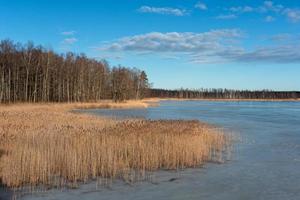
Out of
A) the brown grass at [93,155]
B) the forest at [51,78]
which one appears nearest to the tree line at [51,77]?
the forest at [51,78]

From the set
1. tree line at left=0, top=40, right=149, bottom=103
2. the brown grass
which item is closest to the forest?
tree line at left=0, top=40, right=149, bottom=103

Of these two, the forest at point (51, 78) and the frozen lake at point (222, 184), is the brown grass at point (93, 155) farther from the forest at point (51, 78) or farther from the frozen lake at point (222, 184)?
the forest at point (51, 78)

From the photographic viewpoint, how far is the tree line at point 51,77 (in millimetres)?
61284

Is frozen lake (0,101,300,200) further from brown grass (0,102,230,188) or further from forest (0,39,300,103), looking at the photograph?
forest (0,39,300,103)

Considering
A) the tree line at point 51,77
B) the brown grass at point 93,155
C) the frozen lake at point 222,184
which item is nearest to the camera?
the frozen lake at point 222,184

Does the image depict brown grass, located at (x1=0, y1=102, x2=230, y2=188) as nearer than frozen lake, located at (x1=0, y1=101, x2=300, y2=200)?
No

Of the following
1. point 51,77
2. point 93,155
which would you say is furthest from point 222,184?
point 51,77

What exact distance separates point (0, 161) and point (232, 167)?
7001 mm

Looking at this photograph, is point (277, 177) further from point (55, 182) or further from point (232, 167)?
point (55, 182)

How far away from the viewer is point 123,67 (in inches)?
3878

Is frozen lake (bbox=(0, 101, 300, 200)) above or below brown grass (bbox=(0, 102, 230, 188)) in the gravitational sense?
below

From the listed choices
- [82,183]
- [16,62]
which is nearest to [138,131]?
[82,183]

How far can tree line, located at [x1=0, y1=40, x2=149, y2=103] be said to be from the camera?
201 feet

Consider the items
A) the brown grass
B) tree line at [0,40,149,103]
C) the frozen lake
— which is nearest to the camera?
the frozen lake
